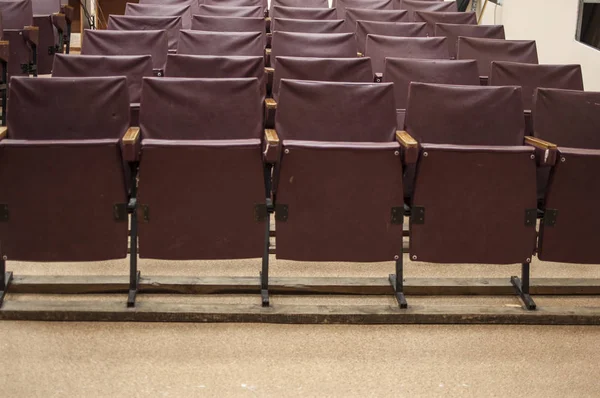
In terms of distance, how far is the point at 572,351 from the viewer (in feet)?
2.89

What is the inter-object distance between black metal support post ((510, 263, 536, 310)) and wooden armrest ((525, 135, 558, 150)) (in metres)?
0.16

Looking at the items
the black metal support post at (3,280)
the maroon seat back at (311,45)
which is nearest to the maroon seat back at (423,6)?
the maroon seat back at (311,45)

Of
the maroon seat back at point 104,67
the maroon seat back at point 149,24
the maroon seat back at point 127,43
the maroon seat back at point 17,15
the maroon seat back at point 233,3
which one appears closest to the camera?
the maroon seat back at point 104,67

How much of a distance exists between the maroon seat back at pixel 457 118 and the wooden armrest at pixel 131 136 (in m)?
0.37

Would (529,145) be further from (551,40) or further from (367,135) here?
(551,40)

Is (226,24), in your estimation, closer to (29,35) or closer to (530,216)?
(29,35)

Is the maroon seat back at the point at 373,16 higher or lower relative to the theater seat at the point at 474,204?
higher

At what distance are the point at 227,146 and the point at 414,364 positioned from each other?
1.12 ft

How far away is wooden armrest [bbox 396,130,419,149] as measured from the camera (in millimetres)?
912

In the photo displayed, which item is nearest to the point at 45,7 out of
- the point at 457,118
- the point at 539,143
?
the point at 457,118

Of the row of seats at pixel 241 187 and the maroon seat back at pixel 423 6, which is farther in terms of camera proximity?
the maroon seat back at pixel 423 6

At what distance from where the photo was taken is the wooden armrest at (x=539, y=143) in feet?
3.05

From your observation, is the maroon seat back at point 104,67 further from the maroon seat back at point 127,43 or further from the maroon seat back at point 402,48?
the maroon seat back at point 402,48

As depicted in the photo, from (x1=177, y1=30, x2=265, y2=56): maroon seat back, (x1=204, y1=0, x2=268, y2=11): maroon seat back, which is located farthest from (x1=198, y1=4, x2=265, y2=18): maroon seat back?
(x1=177, y1=30, x2=265, y2=56): maroon seat back
